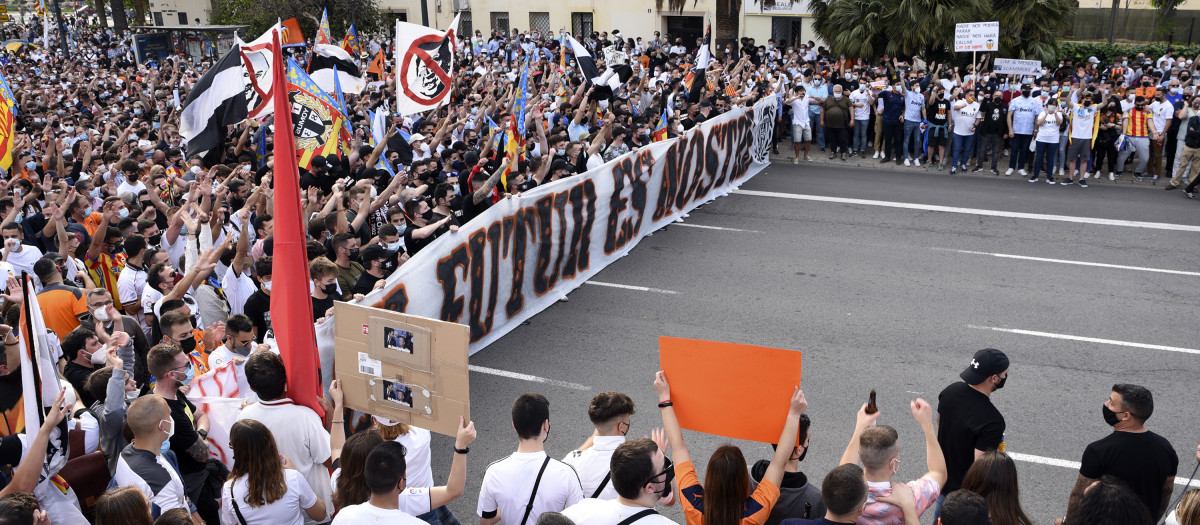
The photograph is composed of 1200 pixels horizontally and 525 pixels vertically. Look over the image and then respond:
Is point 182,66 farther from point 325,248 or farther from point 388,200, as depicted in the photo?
point 325,248

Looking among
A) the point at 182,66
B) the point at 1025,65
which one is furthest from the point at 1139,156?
the point at 182,66

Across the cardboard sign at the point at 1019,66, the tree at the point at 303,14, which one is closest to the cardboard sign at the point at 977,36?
the cardboard sign at the point at 1019,66

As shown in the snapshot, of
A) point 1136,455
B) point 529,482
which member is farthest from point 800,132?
point 529,482

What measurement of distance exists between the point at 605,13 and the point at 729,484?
37552mm

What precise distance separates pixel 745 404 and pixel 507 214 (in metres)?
5.07

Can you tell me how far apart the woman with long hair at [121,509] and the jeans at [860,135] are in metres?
16.7

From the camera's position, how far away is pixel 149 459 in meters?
A: 4.24

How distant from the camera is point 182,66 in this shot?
26188mm

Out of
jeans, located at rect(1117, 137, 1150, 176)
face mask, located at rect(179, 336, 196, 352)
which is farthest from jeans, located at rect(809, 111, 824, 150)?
face mask, located at rect(179, 336, 196, 352)

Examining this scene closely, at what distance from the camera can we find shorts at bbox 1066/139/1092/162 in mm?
15922

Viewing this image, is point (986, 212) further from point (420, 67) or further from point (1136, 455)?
point (1136, 455)

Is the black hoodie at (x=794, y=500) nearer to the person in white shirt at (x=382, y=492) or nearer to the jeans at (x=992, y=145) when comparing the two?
the person in white shirt at (x=382, y=492)

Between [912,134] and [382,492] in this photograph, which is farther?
[912,134]

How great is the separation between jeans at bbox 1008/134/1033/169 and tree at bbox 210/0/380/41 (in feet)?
81.6
